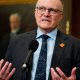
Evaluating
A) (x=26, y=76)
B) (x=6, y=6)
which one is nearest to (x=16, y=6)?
(x=6, y=6)

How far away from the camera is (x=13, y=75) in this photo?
10.5 ft

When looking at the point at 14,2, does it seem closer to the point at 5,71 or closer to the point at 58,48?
the point at 58,48

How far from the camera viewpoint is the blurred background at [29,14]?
17.9 ft

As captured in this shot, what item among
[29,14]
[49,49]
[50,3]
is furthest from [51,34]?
[29,14]

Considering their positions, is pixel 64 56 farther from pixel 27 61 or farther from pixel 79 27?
pixel 79 27

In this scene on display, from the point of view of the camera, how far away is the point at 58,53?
3.23 m

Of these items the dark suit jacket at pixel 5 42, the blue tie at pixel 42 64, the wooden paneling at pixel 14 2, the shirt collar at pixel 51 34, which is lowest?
the dark suit jacket at pixel 5 42

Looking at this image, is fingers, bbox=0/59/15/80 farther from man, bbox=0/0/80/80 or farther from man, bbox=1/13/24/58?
man, bbox=1/13/24/58

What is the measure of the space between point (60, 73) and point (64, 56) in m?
0.40

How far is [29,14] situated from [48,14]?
245 cm

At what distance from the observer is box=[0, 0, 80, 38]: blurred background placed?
5.47 metres

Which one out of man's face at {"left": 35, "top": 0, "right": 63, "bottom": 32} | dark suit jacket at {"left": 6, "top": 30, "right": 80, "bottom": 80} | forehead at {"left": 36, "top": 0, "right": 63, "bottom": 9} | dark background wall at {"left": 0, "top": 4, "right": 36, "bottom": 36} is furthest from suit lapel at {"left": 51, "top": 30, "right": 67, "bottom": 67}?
dark background wall at {"left": 0, "top": 4, "right": 36, "bottom": 36}

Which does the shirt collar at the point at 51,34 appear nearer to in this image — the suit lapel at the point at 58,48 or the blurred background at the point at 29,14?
the suit lapel at the point at 58,48

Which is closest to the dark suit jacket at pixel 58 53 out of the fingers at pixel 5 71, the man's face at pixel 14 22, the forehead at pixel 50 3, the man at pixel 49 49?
the man at pixel 49 49
